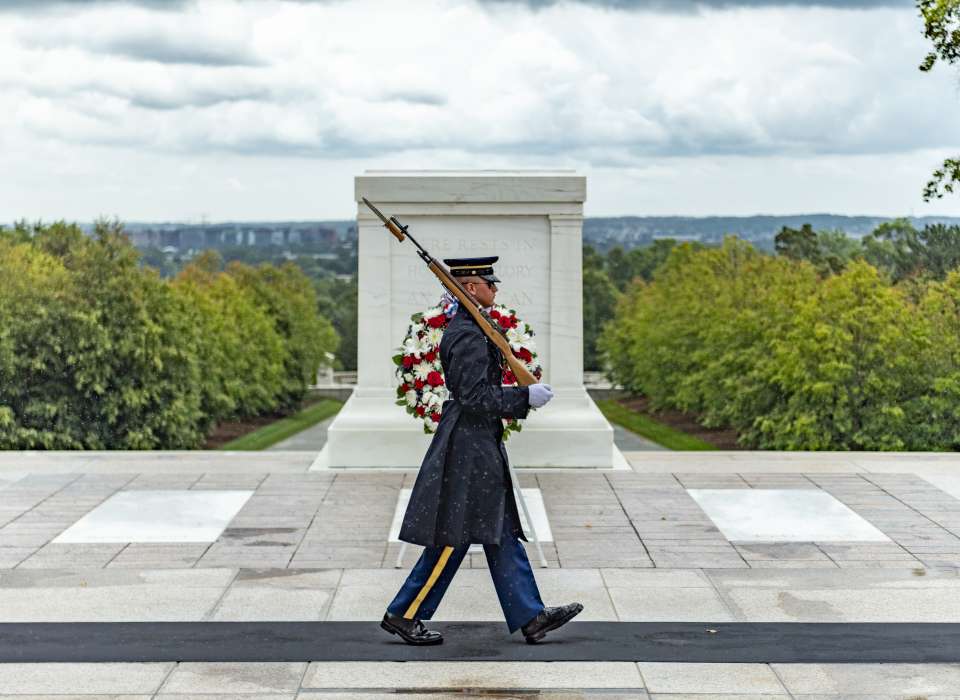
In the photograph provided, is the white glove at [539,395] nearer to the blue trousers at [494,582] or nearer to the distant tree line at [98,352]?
the blue trousers at [494,582]

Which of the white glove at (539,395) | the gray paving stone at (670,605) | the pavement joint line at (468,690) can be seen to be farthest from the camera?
the gray paving stone at (670,605)

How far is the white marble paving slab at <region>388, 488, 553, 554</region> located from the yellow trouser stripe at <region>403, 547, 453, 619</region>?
71.0 inches

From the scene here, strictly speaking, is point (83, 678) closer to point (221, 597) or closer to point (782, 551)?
point (221, 597)

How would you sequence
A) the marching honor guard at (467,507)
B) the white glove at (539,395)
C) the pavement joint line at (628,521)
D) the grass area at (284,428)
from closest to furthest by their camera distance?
the white glove at (539,395)
the marching honor guard at (467,507)
the pavement joint line at (628,521)
the grass area at (284,428)

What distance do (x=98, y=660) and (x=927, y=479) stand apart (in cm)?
709

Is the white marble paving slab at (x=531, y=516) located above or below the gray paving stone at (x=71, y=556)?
above

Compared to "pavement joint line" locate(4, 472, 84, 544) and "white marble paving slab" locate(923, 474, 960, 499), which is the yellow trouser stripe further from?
"white marble paving slab" locate(923, 474, 960, 499)

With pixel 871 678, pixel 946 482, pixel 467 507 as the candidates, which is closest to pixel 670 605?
pixel 871 678

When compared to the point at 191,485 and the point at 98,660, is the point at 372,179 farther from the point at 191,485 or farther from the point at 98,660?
the point at 98,660

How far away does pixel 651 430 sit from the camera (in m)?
42.9

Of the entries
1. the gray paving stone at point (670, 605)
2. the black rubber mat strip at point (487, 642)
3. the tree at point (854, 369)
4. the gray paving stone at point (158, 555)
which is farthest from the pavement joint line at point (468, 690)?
the tree at point (854, 369)

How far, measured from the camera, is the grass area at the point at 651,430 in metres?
38.0

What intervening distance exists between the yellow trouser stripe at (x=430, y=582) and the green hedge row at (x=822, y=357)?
1797 cm

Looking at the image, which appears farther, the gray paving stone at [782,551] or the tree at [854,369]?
the tree at [854,369]
